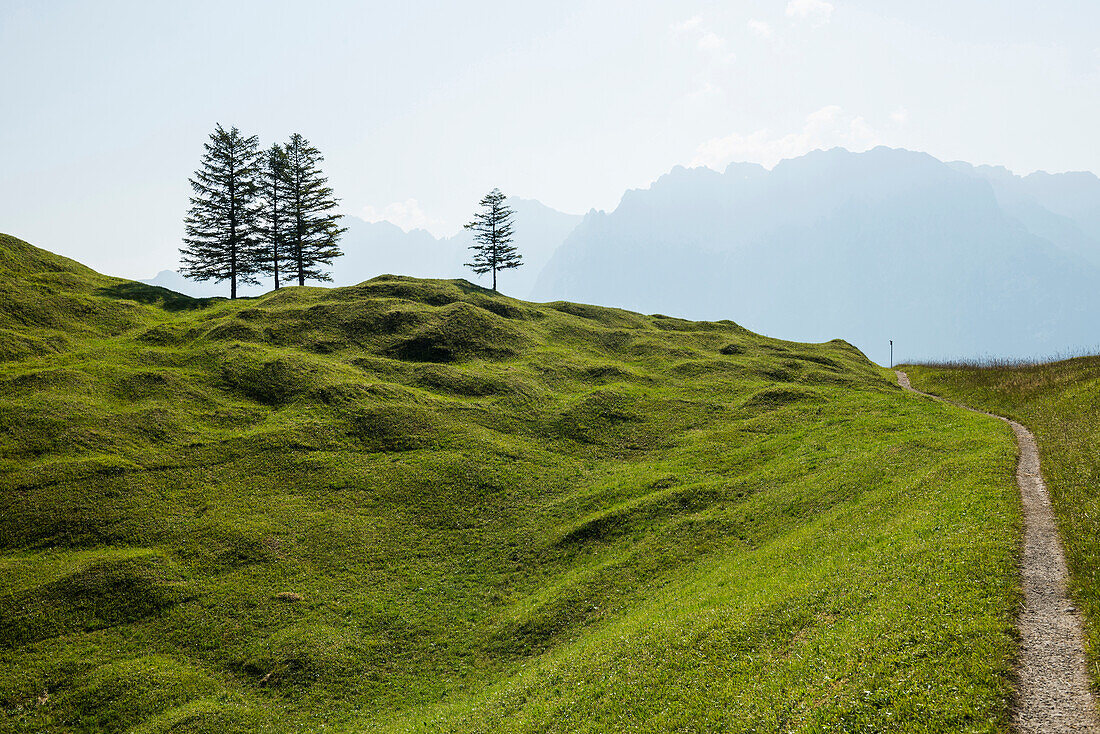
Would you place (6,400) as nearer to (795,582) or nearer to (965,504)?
(795,582)

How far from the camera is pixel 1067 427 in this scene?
106 ft

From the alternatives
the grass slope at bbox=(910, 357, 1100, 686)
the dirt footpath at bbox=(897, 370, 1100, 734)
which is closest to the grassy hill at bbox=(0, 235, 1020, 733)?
the dirt footpath at bbox=(897, 370, 1100, 734)

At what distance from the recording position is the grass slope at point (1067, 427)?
15117mm

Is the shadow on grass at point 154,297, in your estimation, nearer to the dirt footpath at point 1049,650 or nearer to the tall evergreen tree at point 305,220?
the tall evergreen tree at point 305,220

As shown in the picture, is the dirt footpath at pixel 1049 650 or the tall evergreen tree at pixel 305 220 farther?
the tall evergreen tree at pixel 305 220

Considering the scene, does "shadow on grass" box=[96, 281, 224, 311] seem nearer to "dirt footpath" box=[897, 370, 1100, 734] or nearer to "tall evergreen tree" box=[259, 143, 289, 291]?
"tall evergreen tree" box=[259, 143, 289, 291]

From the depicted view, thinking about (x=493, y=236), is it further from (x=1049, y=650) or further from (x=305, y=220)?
(x=1049, y=650)

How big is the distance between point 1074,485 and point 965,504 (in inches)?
186

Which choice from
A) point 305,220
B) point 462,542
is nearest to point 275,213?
point 305,220

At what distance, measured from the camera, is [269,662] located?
25.3 m

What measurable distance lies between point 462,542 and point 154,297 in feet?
210

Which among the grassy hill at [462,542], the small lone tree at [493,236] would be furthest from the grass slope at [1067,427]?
the small lone tree at [493,236]

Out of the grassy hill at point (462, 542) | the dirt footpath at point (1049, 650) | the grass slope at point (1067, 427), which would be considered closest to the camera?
the dirt footpath at point (1049, 650)

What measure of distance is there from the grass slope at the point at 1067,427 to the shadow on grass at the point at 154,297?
280ft
